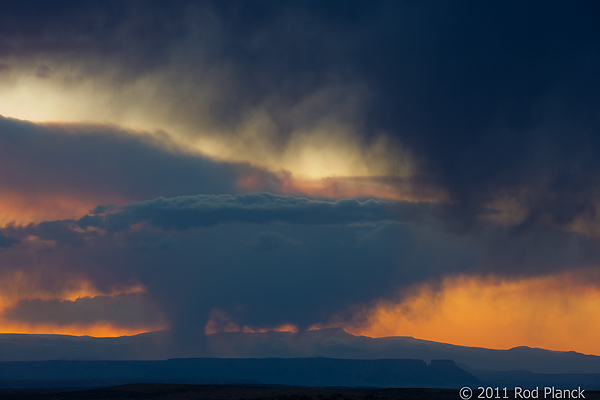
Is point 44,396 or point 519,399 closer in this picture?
point 519,399

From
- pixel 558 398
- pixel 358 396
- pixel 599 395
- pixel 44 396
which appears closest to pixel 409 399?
pixel 358 396

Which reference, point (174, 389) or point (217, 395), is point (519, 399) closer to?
point (217, 395)

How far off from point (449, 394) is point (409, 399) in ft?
63.7

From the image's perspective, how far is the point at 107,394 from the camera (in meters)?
113

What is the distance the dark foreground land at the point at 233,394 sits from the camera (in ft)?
311

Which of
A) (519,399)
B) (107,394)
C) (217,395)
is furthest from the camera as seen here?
(107,394)

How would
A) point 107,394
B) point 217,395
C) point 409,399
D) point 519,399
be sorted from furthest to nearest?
point 107,394
point 217,395
point 519,399
point 409,399

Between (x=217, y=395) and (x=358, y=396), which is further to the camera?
(x=217, y=395)

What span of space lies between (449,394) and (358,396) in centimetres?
2265

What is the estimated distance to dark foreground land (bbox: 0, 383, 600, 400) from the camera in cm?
9469

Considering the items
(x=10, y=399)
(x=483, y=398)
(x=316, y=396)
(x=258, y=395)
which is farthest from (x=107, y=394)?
(x=483, y=398)

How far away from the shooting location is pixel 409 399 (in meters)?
91.5

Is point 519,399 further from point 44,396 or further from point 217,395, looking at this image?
point 44,396

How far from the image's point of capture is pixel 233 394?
106688 mm
